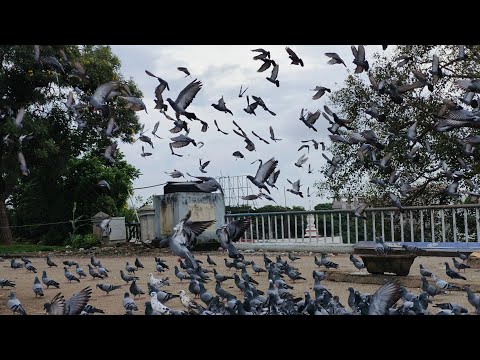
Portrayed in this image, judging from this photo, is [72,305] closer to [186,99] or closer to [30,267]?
[186,99]

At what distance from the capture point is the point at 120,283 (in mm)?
7465

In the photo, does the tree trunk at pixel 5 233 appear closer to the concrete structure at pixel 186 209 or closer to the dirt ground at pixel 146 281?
the dirt ground at pixel 146 281

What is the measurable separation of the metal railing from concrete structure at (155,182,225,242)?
583 millimetres

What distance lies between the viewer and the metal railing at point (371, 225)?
34.5 ft

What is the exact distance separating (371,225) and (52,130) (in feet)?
30.2

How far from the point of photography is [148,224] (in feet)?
44.4

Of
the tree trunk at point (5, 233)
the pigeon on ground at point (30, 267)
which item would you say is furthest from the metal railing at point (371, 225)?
the tree trunk at point (5, 233)

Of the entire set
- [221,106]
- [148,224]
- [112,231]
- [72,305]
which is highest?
[221,106]

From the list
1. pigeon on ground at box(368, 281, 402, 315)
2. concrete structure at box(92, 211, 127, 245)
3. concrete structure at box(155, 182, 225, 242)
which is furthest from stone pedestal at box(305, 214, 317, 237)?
pigeon on ground at box(368, 281, 402, 315)

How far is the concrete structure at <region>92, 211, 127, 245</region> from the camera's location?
47.4 ft

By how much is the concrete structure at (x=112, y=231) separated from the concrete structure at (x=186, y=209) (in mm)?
2130

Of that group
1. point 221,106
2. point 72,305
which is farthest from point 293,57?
point 72,305
